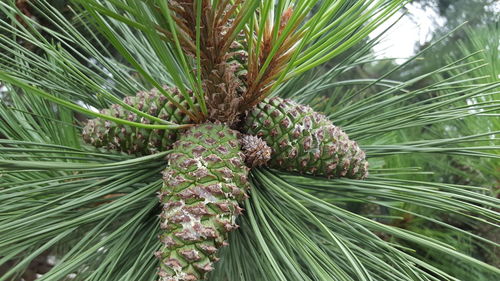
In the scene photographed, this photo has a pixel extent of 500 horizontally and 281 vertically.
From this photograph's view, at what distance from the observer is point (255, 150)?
1.82ft

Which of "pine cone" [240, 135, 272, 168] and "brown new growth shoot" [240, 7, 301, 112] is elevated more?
→ "brown new growth shoot" [240, 7, 301, 112]

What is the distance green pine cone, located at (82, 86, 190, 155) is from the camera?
62cm

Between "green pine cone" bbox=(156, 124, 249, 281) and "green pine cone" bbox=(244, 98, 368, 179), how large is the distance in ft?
0.21

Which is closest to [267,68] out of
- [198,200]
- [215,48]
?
[215,48]

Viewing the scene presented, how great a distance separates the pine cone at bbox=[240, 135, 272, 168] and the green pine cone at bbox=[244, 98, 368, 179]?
0.03 metres

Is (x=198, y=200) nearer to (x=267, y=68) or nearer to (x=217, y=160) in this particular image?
(x=217, y=160)

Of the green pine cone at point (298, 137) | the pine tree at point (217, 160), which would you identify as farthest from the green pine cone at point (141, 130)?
the green pine cone at point (298, 137)

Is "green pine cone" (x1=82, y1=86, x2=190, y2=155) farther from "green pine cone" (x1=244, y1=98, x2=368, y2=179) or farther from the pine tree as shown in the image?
"green pine cone" (x1=244, y1=98, x2=368, y2=179)

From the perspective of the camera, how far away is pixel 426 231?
1.13m

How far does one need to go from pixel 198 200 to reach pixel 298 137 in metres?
0.17

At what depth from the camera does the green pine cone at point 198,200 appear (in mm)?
467

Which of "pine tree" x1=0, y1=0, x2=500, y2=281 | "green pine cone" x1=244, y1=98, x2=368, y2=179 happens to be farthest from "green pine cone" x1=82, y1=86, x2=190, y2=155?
"green pine cone" x1=244, y1=98, x2=368, y2=179

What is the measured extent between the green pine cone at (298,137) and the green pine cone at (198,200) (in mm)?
65

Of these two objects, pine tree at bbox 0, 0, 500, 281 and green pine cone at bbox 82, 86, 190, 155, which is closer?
pine tree at bbox 0, 0, 500, 281
